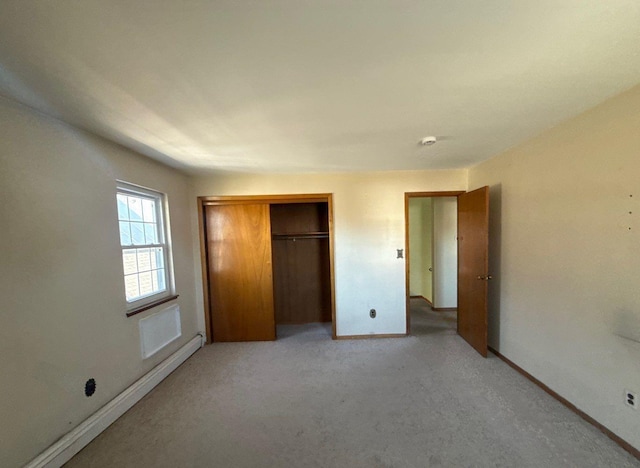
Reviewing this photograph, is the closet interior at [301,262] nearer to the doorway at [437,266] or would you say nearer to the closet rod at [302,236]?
the closet rod at [302,236]

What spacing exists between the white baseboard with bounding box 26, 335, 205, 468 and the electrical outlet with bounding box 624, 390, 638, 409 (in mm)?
3473

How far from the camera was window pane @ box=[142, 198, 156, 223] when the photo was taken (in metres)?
2.42

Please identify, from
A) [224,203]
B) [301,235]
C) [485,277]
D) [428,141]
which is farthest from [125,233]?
[485,277]

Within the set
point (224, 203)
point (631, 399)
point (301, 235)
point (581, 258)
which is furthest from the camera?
point (301, 235)

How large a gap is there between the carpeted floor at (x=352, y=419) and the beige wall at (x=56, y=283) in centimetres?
40

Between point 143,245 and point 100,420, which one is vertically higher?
point 143,245

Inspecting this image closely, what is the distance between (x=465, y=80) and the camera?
4.03 ft

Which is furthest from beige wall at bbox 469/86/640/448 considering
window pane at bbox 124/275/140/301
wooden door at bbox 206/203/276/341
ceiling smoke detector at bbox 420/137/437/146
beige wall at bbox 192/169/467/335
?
window pane at bbox 124/275/140/301

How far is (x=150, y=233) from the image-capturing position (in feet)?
8.16

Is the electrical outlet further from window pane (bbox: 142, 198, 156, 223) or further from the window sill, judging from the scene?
window pane (bbox: 142, 198, 156, 223)

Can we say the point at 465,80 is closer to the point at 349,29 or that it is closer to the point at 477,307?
the point at 349,29

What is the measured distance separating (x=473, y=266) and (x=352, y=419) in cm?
206

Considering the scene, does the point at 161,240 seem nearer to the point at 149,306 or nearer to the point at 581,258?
the point at 149,306

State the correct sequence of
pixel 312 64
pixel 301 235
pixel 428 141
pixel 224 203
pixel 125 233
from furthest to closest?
pixel 301 235 → pixel 224 203 → pixel 125 233 → pixel 428 141 → pixel 312 64
